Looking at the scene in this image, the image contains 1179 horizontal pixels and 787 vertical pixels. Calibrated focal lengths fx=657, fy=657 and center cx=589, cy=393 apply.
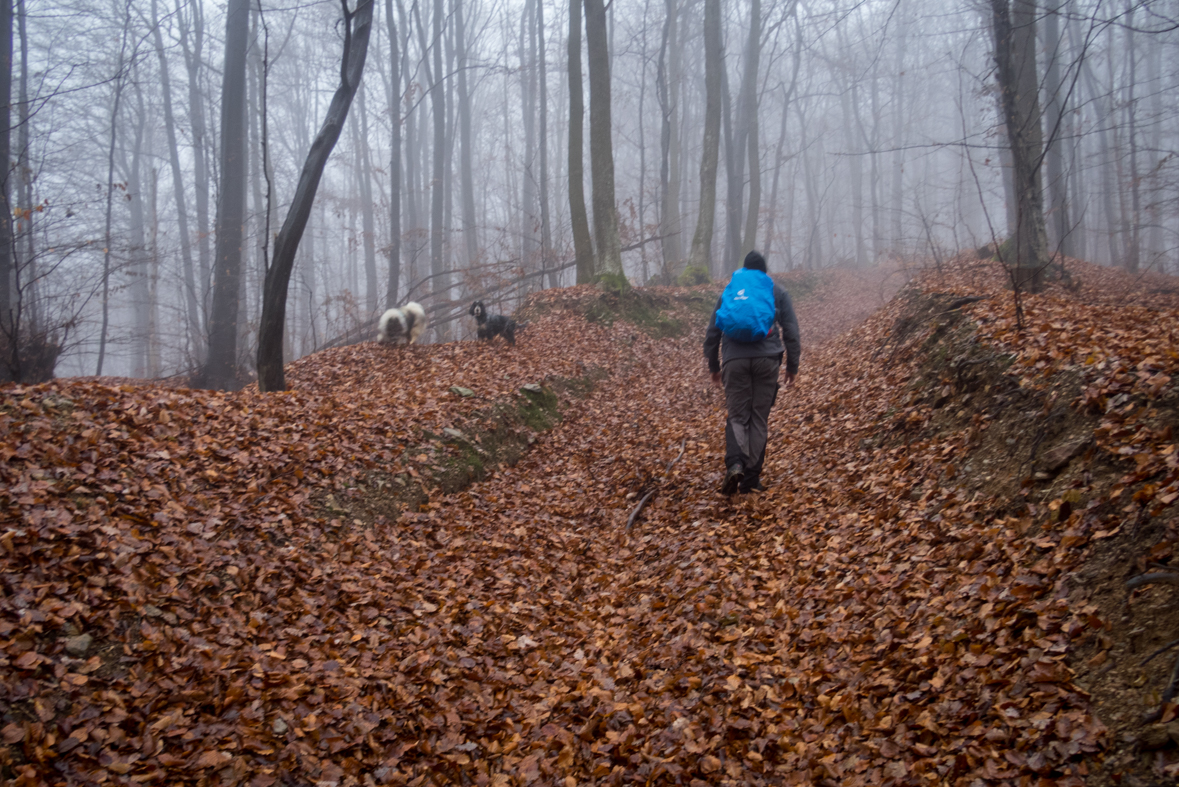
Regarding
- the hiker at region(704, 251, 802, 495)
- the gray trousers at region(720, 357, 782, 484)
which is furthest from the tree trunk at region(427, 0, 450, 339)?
the gray trousers at region(720, 357, 782, 484)

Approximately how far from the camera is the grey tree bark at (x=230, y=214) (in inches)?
528

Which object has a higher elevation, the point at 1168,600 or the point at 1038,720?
the point at 1168,600

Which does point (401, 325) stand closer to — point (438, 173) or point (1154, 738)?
point (1154, 738)

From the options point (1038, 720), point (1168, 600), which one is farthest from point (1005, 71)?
point (1038, 720)

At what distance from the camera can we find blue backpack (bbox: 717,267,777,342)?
629cm

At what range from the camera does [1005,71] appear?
32.9ft

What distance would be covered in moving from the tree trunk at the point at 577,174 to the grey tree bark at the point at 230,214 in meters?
7.41

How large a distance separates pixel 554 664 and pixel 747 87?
23.8 metres

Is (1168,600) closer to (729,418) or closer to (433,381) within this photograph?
(729,418)

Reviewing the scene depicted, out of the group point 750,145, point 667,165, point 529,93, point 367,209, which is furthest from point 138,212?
point 750,145

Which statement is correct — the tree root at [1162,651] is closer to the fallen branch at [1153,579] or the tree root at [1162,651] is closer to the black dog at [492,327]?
the fallen branch at [1153,579]

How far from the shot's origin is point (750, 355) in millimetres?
6387

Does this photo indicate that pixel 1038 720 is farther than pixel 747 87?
No

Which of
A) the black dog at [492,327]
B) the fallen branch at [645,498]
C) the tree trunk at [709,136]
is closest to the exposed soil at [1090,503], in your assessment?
the fallen branch at [645,498]
